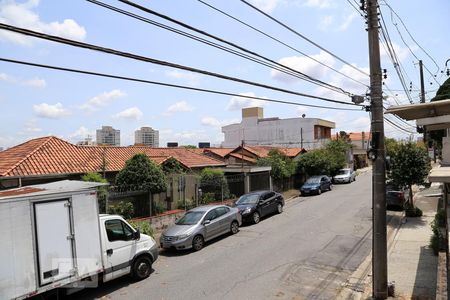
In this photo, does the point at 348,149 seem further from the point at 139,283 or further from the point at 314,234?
the point at 139,283

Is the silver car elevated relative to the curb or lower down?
elevated

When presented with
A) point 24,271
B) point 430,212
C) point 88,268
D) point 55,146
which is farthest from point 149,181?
point 430,212

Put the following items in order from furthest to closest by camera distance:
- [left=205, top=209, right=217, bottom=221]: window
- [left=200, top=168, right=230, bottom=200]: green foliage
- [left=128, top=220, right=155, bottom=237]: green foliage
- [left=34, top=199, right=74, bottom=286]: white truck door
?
[left=200, top=168, right=230, bottom=200]: green foliage → [left=128, top=220, right=155, bottom=237]: green foliage → [left=205, top=209, right=217, bottom=221]: window → [left=34, top=199, right=74, bottom=286]: white truck door

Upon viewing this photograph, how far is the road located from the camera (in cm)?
1000

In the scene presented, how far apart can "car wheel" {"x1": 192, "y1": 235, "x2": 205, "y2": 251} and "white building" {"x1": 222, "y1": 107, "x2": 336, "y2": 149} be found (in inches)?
1845

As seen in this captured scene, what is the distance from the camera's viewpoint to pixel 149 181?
1864 centimetres

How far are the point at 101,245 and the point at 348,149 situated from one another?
43970mm

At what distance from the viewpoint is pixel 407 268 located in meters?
11.4

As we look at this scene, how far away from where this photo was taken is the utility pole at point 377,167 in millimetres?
9258

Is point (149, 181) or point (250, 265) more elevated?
point (149, 181)

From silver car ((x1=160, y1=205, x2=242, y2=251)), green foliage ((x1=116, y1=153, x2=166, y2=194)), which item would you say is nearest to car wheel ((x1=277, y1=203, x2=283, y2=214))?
silver car ((x1=160, y1=205, x2=242, y2=251))

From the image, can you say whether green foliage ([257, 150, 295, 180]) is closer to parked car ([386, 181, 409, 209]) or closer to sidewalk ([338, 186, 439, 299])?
parked car ([386, 181, 409, 209])

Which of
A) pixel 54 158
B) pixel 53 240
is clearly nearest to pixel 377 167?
pixel 53 240

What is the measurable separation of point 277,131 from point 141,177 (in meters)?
53.0
